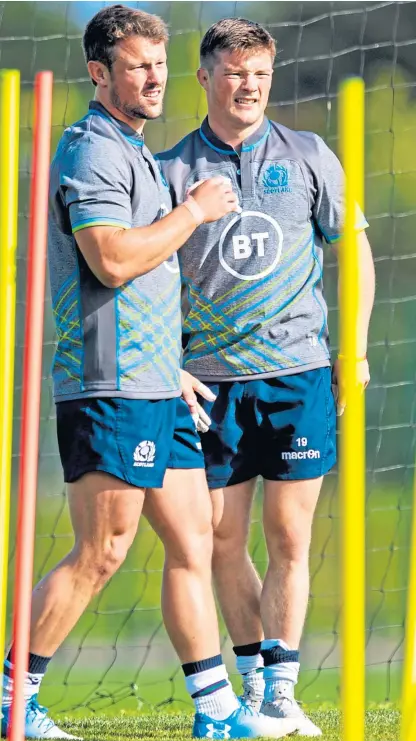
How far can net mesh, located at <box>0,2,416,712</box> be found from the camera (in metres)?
5.45

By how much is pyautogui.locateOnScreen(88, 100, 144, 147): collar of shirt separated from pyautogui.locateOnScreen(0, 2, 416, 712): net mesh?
202 centimetres

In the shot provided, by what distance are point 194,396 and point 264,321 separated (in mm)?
289

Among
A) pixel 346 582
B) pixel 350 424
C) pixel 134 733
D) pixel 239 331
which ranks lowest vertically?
pixel 134 733

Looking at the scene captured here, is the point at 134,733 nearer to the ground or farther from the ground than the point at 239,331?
nearer to the ground

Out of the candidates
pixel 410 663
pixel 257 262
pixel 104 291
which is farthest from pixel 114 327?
pixel 410 663

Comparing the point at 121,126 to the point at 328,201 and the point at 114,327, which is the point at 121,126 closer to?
the point at 114,327

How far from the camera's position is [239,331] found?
3.36 m

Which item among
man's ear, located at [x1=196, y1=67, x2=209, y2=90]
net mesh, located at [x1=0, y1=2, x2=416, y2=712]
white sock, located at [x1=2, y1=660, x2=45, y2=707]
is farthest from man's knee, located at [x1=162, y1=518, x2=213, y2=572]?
net mesh, located at [x1=0, y1=2, x2=416, y2=712]

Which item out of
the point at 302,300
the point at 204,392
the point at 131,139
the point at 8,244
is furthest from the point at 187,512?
the point at 8,244

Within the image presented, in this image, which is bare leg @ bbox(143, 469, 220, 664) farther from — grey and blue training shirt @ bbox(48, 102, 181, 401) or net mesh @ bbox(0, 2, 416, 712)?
net mesh @ bbox(0, 2, 416, 712)

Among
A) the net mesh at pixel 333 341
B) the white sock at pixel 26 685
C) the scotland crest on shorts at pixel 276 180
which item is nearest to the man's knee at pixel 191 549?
the white sock at pixel 26 685

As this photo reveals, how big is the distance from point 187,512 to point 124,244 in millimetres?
666

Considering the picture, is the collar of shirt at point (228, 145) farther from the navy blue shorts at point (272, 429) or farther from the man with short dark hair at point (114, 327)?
the navy blue shorts at point (272, 429)

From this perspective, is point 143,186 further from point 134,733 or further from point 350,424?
point 134,733
